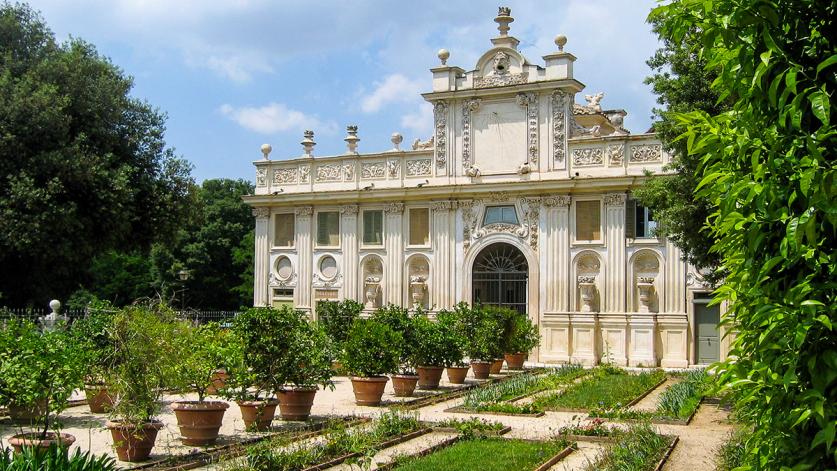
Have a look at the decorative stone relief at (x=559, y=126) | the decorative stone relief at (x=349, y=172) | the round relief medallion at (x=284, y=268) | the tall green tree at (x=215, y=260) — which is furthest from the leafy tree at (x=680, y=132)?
the tall green tree at (x=215, y=260)

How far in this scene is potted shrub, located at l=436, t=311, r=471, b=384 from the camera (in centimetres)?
2014

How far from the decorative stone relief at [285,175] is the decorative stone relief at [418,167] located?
4.89m

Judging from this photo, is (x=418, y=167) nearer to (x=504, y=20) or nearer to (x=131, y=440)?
(x=504, y=20)

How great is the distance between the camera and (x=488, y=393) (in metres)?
17.8

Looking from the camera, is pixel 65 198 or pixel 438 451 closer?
pixel 438 451

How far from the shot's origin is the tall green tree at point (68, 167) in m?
24.5

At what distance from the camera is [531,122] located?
29.8 m

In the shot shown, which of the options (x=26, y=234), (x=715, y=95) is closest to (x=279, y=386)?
(x=715, y=95)

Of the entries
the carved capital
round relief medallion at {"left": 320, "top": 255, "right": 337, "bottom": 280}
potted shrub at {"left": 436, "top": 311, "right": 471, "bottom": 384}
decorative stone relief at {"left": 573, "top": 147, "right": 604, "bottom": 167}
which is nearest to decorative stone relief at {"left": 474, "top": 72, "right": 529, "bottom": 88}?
decorative stone relief at {"left": 573, "top": 147, "right": 604, "bottom": 167}

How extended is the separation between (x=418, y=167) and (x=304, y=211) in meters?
4.95

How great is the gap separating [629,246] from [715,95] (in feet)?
40.2

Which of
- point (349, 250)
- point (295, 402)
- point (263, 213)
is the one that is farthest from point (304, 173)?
point (295, 402)

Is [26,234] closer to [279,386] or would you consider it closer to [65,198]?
[65,198]

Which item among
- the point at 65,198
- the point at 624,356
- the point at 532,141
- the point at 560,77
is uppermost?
the point at 560,77
